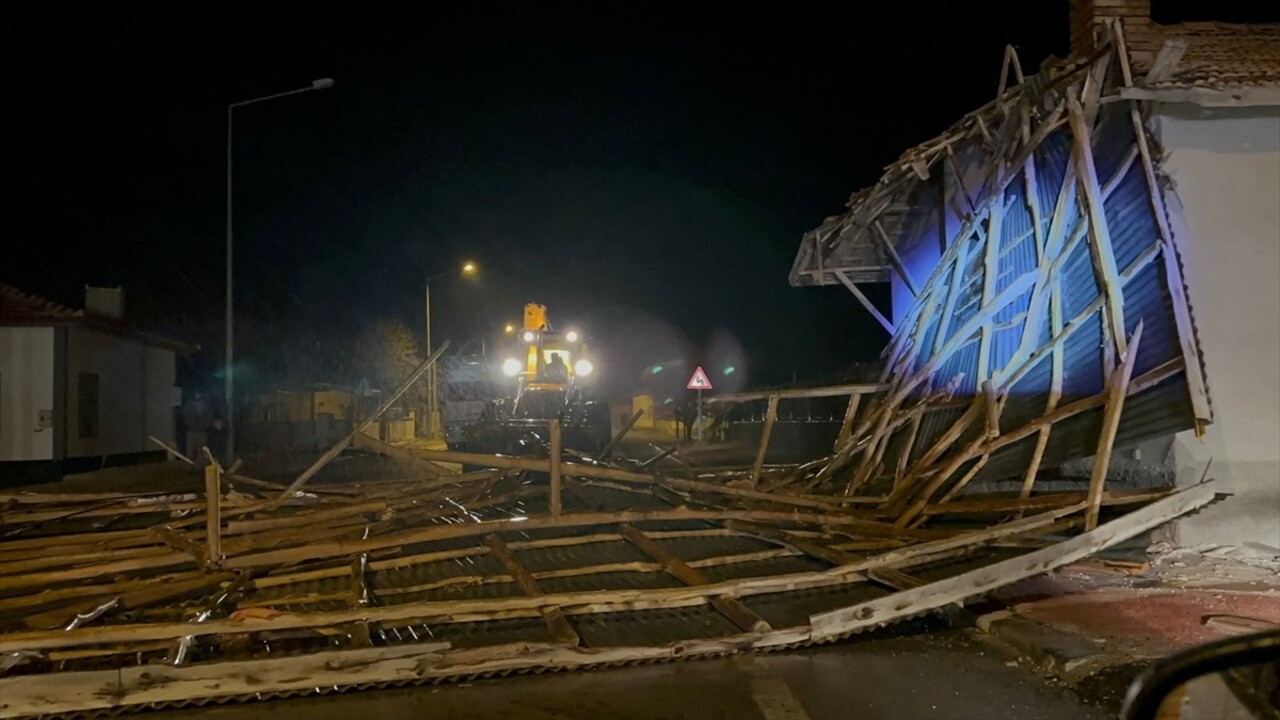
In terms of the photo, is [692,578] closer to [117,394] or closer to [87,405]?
[87,405]

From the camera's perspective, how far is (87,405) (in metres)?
21.0

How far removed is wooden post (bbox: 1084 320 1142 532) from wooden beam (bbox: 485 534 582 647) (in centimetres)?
416

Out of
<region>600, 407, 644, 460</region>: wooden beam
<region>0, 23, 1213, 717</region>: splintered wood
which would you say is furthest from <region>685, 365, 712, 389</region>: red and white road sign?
<region>0, 23, 1213, 717</region>: splintered wood

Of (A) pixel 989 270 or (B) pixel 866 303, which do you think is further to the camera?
(B) pixel 866 303

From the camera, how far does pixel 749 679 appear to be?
580 centimetres

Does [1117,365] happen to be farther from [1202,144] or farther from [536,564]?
[536,564]

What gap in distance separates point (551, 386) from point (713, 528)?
480 inches

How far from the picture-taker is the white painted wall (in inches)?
746

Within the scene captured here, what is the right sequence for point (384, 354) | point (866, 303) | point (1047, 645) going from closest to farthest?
1. point (1047, 645)
2. point (866, 303)
3. point (384, 354)

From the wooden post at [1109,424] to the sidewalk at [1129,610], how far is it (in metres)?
0.72

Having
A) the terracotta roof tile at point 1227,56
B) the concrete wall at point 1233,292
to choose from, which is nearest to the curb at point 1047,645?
the concrete wall at point 1233,292

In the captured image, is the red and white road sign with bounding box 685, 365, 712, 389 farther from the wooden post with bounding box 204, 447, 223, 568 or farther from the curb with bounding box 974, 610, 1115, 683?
the wooden post with bounding box 204, 447, 223, 568

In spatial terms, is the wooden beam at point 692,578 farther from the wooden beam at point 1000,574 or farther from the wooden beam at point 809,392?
the wooden beam at point 809,392

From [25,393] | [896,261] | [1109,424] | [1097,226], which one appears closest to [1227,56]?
[1097,226]
